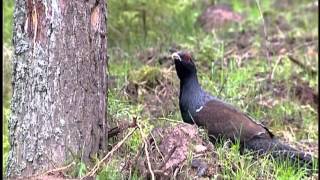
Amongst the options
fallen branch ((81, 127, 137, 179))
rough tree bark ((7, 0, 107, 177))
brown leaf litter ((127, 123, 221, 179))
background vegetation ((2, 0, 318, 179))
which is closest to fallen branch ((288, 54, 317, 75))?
background vegetation ((2, 0, 318, 179))

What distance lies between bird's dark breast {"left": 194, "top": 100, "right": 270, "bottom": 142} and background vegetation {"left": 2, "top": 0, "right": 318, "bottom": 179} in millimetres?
335

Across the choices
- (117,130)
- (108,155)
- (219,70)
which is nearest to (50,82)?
(108,155)

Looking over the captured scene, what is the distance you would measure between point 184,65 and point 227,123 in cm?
67

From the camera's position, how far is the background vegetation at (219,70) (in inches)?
237

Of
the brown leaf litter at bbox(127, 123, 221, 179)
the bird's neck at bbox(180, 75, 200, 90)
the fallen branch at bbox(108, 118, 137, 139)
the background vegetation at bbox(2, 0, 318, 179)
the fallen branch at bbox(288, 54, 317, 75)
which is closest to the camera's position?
the brown leaf litter at bbox(127, 123, 221, 179)

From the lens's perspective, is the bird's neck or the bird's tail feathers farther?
the bird's neck

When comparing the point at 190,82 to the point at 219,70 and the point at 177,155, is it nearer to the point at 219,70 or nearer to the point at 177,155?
the point at 177,155

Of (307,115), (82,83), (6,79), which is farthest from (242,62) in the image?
(82,83)

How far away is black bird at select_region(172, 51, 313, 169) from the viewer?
6137mm

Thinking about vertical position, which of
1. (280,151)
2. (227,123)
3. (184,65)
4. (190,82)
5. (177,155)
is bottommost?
(280,151)

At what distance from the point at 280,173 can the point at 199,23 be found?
584 centimetres

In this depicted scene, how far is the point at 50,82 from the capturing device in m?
4.95

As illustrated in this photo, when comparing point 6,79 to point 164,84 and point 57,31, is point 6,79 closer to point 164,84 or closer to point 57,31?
point 164,84

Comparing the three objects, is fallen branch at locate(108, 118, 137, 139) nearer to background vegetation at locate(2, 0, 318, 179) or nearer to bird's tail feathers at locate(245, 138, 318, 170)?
background vegetation at locate(2, 0, 318, 179)
